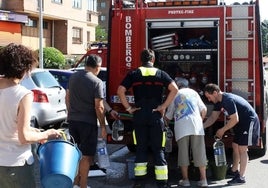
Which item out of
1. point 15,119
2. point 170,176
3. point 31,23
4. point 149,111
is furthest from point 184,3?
point 31,23

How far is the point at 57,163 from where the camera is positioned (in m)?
3.85

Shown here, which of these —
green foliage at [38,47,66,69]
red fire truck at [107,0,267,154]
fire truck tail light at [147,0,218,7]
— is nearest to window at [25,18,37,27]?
green foliage at [38,47,66,69]

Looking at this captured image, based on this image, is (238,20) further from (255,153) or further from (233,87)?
(255,153)

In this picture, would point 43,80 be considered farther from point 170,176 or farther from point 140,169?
point 140,169

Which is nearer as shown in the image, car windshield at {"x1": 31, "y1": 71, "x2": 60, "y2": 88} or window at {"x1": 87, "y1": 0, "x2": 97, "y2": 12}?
car windshield at {"x1": 31, "y1": 71, "x2": 60, "y2": 88}

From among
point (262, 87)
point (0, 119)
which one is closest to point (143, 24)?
point (262, 87)

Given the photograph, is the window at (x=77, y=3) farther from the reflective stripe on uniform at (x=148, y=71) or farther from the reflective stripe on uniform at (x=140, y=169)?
the reflective stripe on uniform at (x=140, y=169)

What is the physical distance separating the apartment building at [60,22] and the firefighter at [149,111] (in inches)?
1087

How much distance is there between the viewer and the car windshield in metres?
10.1

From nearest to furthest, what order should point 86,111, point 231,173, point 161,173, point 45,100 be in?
point 86,111, point 161,173, point 231,173, point 45,100

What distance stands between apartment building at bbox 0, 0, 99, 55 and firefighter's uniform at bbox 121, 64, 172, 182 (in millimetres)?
27632

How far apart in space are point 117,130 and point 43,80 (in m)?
3.49

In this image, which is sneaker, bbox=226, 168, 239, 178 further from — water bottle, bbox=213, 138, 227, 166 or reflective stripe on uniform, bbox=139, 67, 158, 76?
reflective stripe on uniform, bbox=139, 67, 158, 76

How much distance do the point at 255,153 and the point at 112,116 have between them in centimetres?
299
